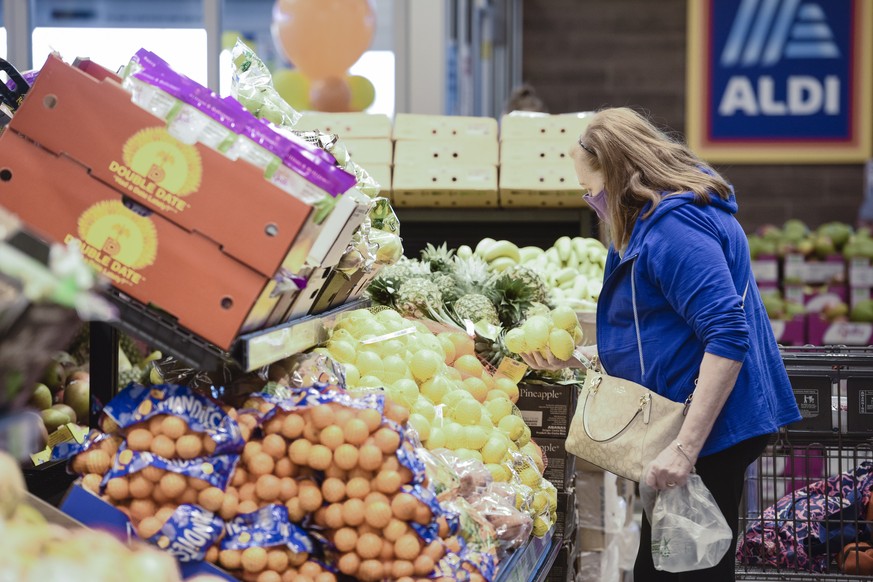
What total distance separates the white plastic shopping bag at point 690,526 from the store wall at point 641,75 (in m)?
9.14

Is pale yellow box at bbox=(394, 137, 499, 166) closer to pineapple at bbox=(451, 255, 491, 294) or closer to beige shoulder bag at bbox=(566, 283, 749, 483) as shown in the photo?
pineapple at bbox=(451, 255, 491, 294)

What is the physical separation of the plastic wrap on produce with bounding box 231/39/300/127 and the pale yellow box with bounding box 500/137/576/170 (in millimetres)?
2251

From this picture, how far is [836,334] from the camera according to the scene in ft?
27.1

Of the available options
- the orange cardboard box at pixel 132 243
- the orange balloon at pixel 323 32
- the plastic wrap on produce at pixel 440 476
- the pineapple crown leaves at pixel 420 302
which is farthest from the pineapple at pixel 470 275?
the orange balloon at pixel 323 32

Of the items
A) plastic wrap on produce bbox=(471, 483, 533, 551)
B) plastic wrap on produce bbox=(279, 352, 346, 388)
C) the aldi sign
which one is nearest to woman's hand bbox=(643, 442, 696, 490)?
plastic wrap on produce bbox=(471, 483, 533, 551)

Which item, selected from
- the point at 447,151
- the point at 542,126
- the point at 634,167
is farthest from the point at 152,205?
the point at 542,126

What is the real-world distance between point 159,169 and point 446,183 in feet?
9.83

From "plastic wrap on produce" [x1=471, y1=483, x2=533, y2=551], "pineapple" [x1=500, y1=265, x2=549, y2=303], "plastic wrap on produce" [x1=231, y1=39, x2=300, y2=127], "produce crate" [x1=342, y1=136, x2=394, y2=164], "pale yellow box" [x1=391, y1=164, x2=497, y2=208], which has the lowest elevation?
"plastic wrap on produce" [x1=471, y1=483, x2=533, y2=551]

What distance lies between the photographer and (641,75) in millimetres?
11508

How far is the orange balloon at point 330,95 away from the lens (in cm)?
628

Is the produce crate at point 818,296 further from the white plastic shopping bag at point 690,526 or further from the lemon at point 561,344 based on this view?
the white plastic shopping bag at point 690,526

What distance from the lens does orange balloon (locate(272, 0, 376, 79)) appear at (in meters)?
6.23

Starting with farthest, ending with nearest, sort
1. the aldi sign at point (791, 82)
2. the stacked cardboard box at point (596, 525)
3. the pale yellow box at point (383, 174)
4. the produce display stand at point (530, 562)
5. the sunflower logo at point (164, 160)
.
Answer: the aldi sign at point (791, 82) → the pale yellow box at point (383, 174) → the stacked cardboard box at point (596, 525) → the produce display stand at point (530, 562) → the sunflower logo at point (164, 160)

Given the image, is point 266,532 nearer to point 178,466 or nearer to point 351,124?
point 178,466
